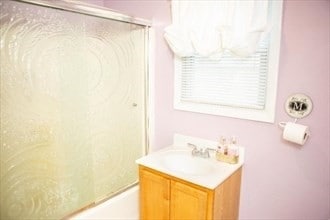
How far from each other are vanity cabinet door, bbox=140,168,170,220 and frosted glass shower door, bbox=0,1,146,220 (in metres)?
0.41

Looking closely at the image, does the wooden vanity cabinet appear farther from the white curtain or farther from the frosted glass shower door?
the white curtain

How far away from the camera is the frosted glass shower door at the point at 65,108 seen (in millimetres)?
1457

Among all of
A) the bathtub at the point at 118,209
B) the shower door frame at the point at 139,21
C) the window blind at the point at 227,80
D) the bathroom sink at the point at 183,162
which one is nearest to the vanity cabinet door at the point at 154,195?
the bathroom sink at the point at 183,162

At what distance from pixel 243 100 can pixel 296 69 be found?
14.5 inches

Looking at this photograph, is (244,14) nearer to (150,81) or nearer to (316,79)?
(316,79)

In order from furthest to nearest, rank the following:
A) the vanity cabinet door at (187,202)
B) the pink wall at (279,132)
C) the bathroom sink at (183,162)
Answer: the bathroom sink at (183,162) → the vanity cabinet door at (187,202) → the pink wall at (279,132)

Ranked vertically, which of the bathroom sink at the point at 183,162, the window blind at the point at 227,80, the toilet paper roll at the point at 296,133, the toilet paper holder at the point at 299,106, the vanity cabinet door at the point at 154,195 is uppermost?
the window blind at the point at 227,80

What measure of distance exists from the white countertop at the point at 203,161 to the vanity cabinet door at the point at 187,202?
7 centimetres

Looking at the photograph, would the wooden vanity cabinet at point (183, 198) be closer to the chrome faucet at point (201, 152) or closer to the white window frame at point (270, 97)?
the chrome faucet at point (201, 152)

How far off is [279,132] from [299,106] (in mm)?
204

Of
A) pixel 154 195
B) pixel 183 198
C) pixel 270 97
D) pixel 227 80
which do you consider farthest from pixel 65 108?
pixel 270 97

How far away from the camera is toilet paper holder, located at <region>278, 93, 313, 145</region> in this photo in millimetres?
1374

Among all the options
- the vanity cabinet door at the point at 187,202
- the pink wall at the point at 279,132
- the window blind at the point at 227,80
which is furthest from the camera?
the window blind at the point at 227,80

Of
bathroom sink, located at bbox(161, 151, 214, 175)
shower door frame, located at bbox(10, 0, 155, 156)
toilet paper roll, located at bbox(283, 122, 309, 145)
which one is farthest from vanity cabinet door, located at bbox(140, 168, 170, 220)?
toilet paper roll, located at bbox(283, 122, 309, 145)
